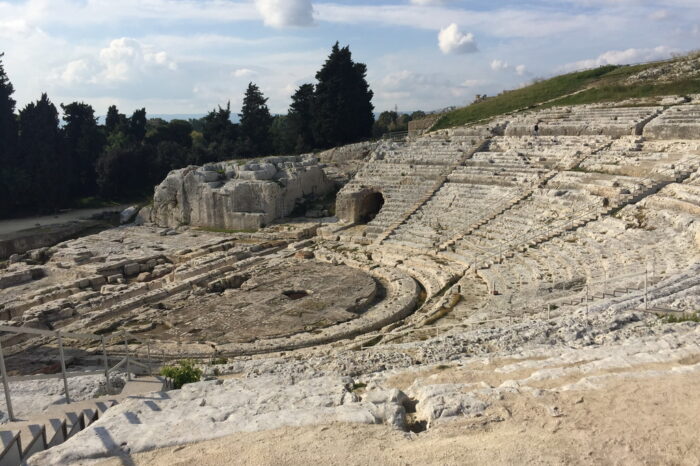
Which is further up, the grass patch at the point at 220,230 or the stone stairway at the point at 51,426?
the stone stairway at the point at 51,426

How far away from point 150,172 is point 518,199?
28266 mm

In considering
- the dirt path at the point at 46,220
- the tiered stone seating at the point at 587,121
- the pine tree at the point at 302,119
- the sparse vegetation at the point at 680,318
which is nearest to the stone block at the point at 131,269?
the dirt path at the point at 46,220

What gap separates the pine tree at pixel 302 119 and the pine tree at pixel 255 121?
2360mm

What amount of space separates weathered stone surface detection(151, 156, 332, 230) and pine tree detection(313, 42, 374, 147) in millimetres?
8590

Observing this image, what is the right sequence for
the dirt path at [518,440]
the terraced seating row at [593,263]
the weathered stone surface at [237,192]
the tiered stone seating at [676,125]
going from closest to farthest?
1. the dirt path at [518,440]
2. the terraced seating row at [593,263]
3. the tiered stone seating at [676,125]
4. the weathered stone surface at [237,192]

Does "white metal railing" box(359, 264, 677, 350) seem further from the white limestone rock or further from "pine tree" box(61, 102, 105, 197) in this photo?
"pine tree" box(61, 102, 105, 197)

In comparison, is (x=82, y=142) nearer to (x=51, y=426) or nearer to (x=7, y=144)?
(x=7, y=144)

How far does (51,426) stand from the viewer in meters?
5.43

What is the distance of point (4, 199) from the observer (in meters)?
31.2

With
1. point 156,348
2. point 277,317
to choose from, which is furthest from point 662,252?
point 156,348

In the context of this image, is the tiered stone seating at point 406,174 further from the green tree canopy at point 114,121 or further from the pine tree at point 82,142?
the green tree canopy at point 114,121

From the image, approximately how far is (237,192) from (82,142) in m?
19.4

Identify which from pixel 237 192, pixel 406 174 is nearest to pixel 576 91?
pixel 406 174

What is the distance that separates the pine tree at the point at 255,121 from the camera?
129ft
